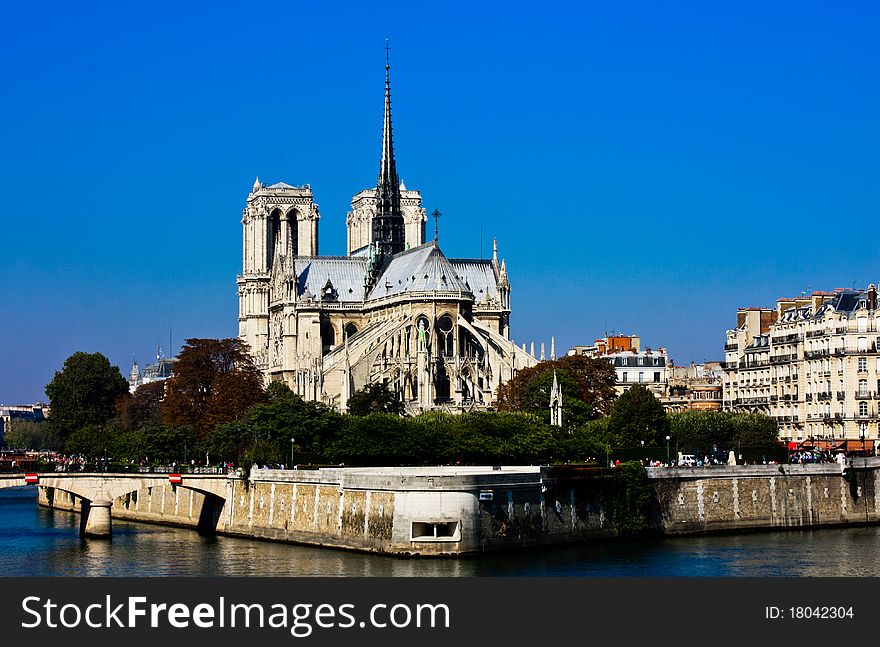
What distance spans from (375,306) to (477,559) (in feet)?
232

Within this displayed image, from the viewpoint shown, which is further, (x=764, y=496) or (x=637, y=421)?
(x=637, y=421)

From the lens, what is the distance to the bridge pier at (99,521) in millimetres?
71250

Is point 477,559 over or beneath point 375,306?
beneath

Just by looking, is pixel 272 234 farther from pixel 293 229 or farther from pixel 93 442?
pixel 93 442

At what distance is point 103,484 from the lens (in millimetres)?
71875

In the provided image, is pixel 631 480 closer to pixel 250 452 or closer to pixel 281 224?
pixel 250 452

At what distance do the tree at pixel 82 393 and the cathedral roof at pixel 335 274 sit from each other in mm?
16075

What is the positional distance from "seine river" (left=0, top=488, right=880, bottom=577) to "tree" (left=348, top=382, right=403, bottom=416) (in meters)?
28.8

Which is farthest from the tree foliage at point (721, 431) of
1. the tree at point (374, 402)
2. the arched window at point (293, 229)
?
the arched window at point (293, 229)

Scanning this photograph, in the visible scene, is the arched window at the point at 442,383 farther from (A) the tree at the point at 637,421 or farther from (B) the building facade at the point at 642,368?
(A) the tree at the point at 637,421

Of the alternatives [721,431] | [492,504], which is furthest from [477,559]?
[721,431]

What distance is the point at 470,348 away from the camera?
4719 inches

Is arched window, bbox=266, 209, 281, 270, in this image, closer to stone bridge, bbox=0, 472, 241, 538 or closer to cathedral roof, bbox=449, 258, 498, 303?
cathedral roof, bbox=449, 258, 498, 303

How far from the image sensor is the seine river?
56.5 metres
